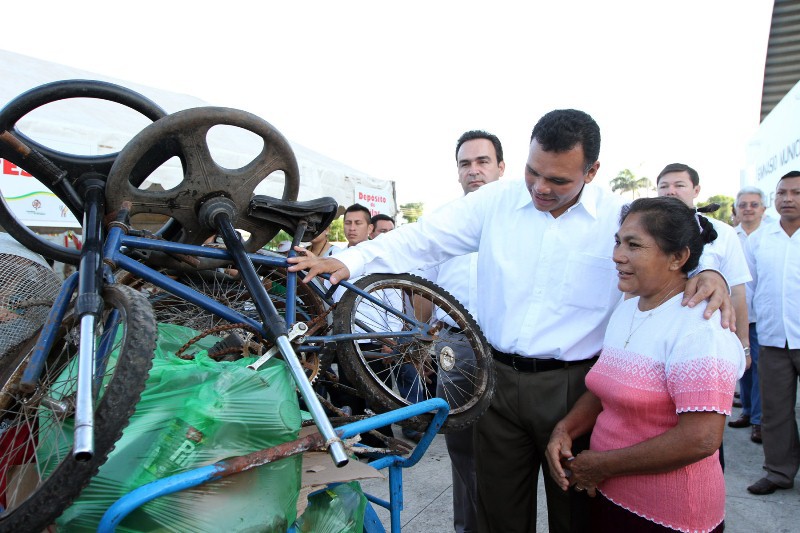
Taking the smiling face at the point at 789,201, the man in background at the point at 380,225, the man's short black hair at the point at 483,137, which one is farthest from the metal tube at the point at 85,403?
the man in background at the point at 380,225

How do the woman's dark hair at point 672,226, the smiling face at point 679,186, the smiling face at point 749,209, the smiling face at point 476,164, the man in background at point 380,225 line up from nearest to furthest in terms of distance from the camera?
1. the woman's dark hair at point 672,226
2. the smiling face at point 476,164
3. the smiling face at point 679,186
4. the smiling face at point 749,209
5. the man in background at point 380,225

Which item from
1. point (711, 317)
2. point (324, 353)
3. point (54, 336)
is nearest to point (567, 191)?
point (711, 317)

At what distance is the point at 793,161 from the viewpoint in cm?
580

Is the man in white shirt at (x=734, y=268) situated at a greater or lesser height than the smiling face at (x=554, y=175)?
lesser

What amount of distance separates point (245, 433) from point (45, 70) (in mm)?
5423

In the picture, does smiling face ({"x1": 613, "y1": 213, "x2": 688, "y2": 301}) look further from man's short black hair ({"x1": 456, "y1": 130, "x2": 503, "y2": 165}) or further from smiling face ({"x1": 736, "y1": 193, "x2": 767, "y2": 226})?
smiling face ({"x1": 736, "y1": 193, "x2": 767, "y2": 226})

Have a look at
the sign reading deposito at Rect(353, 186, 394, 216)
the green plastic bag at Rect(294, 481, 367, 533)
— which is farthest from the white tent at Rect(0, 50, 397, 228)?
the green plastic bag at Rect(294, 481, 367, 533)

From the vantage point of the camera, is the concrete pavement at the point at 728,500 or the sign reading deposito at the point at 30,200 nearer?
the concrete pavement at the point at 728,500

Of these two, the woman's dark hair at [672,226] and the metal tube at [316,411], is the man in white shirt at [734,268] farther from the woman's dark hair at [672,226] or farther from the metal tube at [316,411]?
the metal tube at [316,411]

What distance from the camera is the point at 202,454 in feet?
4.13

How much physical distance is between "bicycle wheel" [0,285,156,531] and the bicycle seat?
0.73 metres

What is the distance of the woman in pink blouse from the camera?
170 centimetres

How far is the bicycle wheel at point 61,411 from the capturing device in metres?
1.20

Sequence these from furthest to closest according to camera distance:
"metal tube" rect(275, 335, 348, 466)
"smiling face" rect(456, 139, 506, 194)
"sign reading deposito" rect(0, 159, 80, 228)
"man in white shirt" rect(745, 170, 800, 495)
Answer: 1. "sign reading deposito" rect(0, 159, 80, 228)
2. "man in white shirt" rect(745, 170, 800, 495)
3. "smiling face" rect(456, 139, 506, 194)
4. "metal tube" rect(275, 335, 348, 466)
